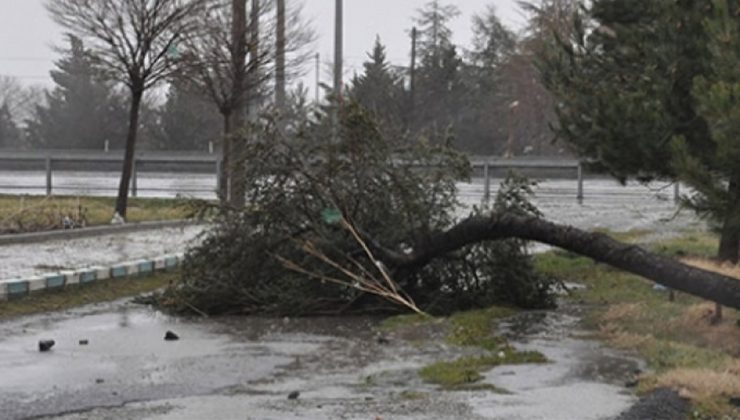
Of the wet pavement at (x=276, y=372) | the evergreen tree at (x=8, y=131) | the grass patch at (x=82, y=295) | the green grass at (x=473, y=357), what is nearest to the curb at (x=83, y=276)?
the grass patch at (x=82, y=295)

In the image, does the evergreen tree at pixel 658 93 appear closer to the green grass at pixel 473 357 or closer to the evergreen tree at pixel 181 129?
the green grass at pixel 473 357

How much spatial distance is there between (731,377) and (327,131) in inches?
238

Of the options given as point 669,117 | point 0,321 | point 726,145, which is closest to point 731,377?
point 726,145

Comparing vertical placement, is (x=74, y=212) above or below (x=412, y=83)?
below

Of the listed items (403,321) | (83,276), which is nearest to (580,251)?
(403,321)

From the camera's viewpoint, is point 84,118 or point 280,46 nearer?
point 280,46

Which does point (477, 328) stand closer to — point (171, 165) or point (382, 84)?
point (171, 165)

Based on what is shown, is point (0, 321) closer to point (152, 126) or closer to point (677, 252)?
point (677, 252)

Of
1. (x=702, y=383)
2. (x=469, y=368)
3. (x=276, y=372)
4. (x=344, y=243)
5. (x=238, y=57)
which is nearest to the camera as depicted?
(x=702, y=383)

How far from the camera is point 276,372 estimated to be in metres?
8.98

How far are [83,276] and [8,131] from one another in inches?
2337

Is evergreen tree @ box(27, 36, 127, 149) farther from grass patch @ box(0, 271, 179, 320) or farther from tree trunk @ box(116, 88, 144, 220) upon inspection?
grass patch @ box(0, 271, 179, 320)

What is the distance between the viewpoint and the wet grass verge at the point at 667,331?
775 centimetres

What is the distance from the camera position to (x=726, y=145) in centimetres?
962
